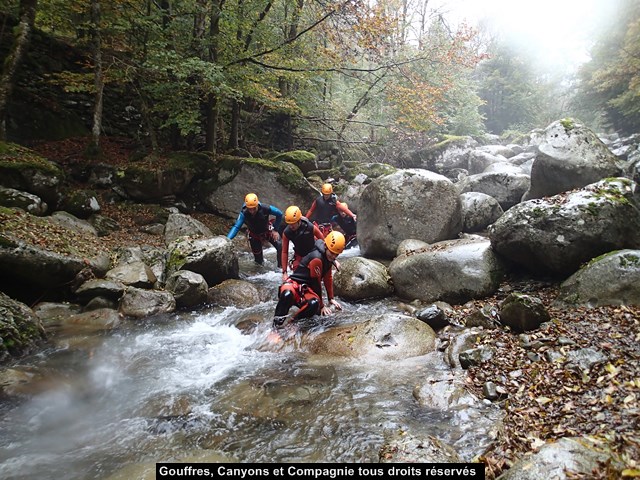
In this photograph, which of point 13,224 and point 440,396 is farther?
point 13,224

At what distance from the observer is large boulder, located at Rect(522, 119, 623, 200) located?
25.9 ft

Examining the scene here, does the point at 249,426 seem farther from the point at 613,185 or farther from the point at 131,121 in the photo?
the point at 131,121

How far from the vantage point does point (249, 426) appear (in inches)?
149

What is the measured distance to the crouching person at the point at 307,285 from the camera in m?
6.03

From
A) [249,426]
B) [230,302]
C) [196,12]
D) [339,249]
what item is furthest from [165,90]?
[249,426]

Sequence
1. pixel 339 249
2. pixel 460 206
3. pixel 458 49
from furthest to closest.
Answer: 1. pixel 458 49
2. pixel 460 206
3. pixel 339 249

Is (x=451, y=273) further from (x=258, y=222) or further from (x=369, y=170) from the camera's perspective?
(x=369, y=170)

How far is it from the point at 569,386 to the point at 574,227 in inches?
127

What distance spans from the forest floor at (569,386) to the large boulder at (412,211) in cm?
384

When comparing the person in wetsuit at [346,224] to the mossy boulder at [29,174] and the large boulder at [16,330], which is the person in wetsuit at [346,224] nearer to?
the mossy boulder at [29,174]

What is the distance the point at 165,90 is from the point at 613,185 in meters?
11.8

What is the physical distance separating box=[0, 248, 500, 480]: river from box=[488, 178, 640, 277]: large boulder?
109 inches

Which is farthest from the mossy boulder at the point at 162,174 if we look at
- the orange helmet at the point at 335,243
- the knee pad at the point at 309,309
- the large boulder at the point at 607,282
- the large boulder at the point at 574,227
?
the large boulder at the point at 607,282

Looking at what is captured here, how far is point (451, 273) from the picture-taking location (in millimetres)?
6840
